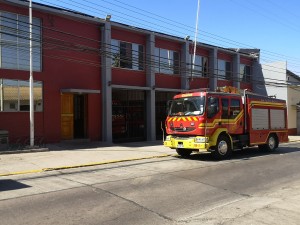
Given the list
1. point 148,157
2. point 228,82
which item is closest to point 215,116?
point 148,157

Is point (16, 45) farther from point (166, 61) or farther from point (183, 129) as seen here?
point (166, 61)

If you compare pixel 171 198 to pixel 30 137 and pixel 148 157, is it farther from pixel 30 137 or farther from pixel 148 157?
pixel 30 137

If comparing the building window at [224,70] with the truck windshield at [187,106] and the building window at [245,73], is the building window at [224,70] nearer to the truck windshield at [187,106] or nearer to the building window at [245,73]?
the building window at [245,73]

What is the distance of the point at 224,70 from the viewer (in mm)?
31297

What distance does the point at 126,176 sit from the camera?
10.9 metres

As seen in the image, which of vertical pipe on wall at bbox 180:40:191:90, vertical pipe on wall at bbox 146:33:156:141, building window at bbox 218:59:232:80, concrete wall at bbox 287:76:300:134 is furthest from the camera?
concrete wall at bbox 287:76:300:134

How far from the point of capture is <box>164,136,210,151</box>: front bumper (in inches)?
558

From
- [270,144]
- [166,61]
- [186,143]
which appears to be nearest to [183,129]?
[186,143]

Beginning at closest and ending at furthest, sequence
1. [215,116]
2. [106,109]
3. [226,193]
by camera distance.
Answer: [226,193] < [215,116] < [106,109]

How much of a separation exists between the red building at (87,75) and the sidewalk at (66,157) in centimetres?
186

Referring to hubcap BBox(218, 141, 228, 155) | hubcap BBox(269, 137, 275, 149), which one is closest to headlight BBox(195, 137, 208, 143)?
hubcap BBox(218, 141, 228, 155)

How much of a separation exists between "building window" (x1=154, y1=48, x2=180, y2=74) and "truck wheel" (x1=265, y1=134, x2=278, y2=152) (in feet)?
27.8

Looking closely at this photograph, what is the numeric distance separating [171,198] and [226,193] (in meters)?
1.48

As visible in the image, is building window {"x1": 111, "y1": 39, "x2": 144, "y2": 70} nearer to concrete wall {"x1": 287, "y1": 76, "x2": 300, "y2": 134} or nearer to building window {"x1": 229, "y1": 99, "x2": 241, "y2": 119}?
building window {"x1": 229, "y1": 99, "x2": 241, "y2": 119}
